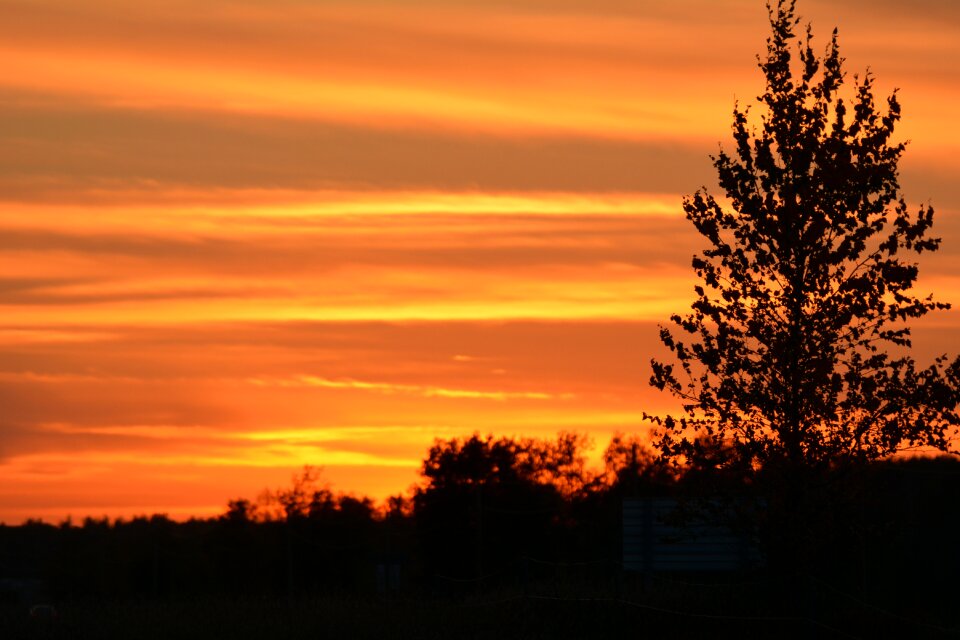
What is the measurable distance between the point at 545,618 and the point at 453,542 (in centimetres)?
4365

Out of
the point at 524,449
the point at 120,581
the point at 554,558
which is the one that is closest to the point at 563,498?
the point at 524,449

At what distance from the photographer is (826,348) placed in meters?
24.2

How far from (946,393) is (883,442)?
1.30 meters

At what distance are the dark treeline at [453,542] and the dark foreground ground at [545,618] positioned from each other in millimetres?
4804

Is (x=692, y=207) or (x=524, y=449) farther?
(x=524, y=449)

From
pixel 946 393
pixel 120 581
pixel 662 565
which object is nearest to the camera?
pixel 946 393

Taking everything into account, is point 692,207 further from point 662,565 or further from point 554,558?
point 554,558

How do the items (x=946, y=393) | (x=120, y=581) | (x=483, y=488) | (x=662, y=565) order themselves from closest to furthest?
(x=946, y=393) < (x=662, y=565) < (x=483, y=488) < (x=120, y=581)

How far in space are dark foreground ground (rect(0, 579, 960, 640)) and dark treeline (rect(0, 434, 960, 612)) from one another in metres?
4.80

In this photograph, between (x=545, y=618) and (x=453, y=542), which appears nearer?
(x=545, y=618)

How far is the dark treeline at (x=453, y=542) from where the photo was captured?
38219mm

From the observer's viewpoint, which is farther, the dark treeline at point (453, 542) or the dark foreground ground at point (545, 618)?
the dark treeline at point (453, 542)

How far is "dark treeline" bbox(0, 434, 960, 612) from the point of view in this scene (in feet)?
125

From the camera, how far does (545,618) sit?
95.9 feet
